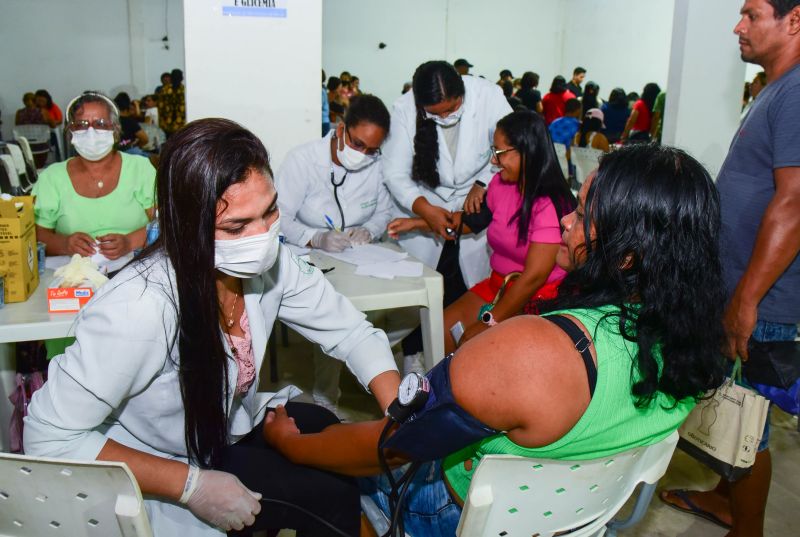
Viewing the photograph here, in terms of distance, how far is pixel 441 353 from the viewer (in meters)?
2.21

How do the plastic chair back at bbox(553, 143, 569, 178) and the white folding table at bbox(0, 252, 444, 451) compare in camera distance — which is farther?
the plastic chair back at bbox(553, 143, 569, 178)

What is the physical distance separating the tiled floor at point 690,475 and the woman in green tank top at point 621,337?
1.17 metres

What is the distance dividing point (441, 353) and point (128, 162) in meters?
1.39

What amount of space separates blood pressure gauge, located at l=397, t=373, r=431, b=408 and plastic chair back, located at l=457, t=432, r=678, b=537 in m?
0.13

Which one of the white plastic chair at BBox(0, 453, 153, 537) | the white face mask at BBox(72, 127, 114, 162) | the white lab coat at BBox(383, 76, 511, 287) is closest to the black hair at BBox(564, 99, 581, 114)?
the white lab coat at BBox(383, 76, 511, 287)

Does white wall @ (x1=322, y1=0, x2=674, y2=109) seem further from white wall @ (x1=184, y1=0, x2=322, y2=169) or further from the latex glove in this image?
the latex glove

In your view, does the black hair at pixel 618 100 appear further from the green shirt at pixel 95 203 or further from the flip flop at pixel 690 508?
the green shirt at pixel 95 203

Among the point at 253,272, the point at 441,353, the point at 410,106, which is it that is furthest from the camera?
the point at 410,106

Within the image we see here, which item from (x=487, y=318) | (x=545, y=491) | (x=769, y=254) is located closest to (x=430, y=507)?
(x=545, y=491)

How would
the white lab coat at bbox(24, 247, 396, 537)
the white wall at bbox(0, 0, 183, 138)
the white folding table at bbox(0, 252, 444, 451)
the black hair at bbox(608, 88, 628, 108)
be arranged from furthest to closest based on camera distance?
the white wall at bbox(0, 0, 183, 138)
the black hair at bbox(608, 88, 628, 108)
the white folding table at bbox(0, 252, 444, 451)
the white lab coat at bbox(24, 247, 396, 537)

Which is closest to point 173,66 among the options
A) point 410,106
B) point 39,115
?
point 39,115

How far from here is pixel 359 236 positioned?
259 cm

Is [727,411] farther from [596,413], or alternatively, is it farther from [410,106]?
[410,106]

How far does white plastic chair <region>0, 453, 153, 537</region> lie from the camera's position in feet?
2.83
